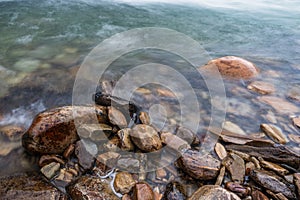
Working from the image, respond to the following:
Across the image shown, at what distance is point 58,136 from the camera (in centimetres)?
225

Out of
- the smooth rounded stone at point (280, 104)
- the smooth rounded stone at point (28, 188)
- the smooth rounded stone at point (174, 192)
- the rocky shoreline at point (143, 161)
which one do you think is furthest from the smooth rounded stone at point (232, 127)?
the smooth rounded stone at point (28, 188)

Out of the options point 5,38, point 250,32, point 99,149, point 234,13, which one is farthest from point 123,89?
point 234,13

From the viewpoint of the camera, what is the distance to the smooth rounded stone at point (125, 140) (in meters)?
2.31

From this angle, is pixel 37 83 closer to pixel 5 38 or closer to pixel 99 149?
pixel 99 149

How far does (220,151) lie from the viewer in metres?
2.32

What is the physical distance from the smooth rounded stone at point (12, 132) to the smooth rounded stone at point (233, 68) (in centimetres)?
327

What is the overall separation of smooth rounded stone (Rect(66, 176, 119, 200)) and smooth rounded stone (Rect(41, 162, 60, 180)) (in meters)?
0.23

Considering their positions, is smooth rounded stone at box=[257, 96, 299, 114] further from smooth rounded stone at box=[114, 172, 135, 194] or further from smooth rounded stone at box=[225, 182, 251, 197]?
smooth rounded stone at box=[114, 172, 135, 194]

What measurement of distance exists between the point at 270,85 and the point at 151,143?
103 inches

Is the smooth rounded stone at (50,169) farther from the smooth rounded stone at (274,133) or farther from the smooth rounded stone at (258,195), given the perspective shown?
the smooth rounded stone at (274,133)

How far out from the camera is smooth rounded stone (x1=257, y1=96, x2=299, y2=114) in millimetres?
3043

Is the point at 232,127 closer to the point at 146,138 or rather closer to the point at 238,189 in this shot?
the point at 238,189

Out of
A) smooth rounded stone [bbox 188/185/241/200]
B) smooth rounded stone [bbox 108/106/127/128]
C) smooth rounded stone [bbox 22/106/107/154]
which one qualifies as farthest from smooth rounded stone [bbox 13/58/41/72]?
smooth rounded stone [bbox 188/185/241/200]

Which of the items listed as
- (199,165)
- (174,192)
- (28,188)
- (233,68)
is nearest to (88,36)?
(233,68)
